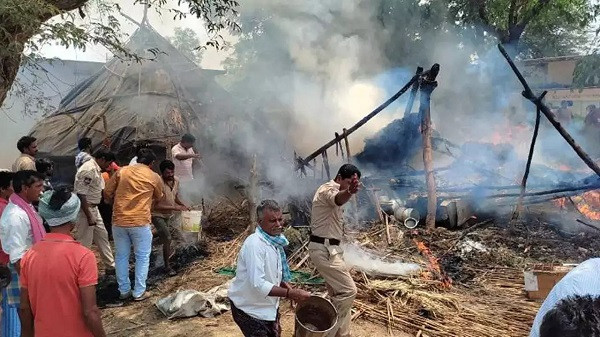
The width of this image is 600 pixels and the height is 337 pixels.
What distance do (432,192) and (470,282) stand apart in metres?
2.16

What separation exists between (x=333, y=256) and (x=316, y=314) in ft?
2.58

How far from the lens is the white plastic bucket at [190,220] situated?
269 inches

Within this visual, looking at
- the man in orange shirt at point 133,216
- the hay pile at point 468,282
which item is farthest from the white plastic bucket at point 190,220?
the hay pile at point 468,282

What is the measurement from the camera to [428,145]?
830 centimetres

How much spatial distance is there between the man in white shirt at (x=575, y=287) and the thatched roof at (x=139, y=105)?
8818mm

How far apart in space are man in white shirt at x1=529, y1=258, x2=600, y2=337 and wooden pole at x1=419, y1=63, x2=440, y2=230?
21.5ft

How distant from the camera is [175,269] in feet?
22.7

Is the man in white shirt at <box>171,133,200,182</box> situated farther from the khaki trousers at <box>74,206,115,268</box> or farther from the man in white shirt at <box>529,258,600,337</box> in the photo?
the man in white shirt at <box>529,258,600,337</box>

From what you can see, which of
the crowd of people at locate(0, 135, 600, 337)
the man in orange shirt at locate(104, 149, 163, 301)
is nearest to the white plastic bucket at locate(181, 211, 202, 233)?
the crowd of people at locate(0, 135, 600, 337)

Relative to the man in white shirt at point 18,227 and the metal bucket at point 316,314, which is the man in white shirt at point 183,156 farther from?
the metal bucket at point 316,314

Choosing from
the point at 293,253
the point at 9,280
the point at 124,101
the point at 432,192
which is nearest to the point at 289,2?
the point at 124,101

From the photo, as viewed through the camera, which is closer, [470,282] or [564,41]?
[470,282]

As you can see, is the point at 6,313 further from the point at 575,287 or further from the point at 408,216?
the point at 408,216

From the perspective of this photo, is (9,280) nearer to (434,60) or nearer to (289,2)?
(289,2)
